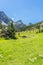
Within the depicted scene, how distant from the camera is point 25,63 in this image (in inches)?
858

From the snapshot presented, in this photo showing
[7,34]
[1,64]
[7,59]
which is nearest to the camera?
[1,64]

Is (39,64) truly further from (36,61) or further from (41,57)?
(41,57)

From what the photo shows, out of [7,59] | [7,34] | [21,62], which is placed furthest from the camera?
[7,34]

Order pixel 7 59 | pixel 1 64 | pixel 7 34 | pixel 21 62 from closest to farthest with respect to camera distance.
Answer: pixel 1 64 < pixel 21 62 < pixel 7 59 < pixel 7 34

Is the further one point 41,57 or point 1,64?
point 41,57

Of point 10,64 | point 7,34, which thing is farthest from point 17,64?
point 7,34

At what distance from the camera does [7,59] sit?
2377 cm

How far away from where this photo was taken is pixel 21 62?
72.9ft

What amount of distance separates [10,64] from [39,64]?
11.4 ft

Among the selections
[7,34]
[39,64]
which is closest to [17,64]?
[39,64]

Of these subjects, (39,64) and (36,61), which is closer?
(39,64)

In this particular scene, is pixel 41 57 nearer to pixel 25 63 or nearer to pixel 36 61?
pixel 36 61

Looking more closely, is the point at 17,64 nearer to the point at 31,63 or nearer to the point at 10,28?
the point at 31,63

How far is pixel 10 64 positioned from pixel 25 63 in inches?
75.2
